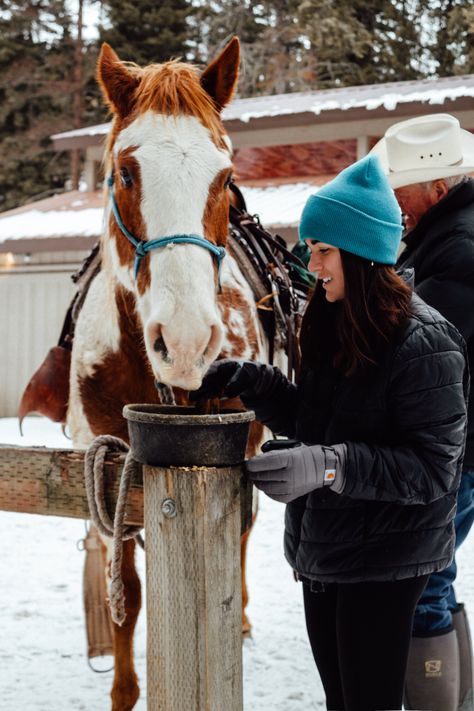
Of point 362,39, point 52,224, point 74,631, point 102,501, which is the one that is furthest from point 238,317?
point 362,39

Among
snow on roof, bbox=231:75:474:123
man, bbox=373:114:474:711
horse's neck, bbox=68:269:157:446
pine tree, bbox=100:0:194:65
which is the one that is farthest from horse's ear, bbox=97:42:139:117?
pine tree, bbox=100:0:194:65

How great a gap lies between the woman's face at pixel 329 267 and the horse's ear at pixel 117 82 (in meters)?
1.06

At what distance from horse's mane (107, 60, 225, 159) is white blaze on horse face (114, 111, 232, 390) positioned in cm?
4

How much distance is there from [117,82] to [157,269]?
2.72ft

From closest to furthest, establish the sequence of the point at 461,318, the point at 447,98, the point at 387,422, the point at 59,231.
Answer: the point at 387,422 → the point at 461,318 → the point at 447,98 → the point at 59,231

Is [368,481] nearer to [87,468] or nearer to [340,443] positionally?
[340,443]

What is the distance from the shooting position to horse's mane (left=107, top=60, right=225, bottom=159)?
2539 mm

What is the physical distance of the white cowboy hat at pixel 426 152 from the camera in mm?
2654

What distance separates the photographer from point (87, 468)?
1.99 meters

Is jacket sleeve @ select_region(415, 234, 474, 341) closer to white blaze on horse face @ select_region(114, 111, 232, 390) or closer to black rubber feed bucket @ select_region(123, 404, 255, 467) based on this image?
white blaze on horse face @ select_region(114, 111, 232, 390)

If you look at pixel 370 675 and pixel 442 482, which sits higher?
pixel 442 482

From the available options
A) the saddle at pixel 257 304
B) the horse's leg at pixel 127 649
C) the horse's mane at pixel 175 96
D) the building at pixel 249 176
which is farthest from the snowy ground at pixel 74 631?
the building at pixel 249 176

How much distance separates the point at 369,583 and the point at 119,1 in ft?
69.9

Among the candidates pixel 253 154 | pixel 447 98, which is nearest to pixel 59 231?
pixel 253 154
